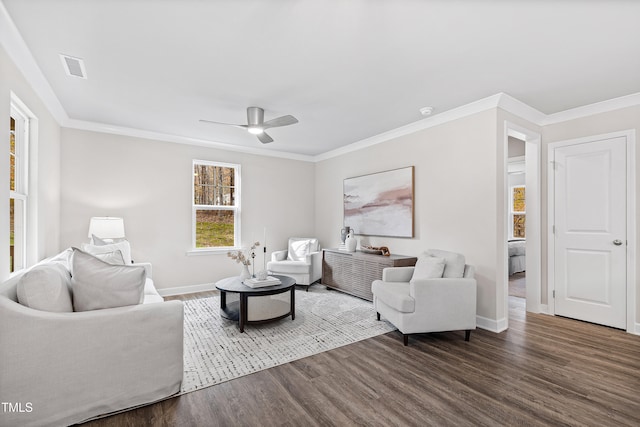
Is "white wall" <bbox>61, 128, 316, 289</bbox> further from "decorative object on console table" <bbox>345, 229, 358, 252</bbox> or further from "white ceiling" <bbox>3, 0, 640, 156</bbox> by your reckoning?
"decorative object on console table" <bbox>345, 229, 358, 252</bbox>

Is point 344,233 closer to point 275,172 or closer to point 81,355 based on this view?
point 275,172

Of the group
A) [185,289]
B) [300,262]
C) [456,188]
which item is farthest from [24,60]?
[456,188]

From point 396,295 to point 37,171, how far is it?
3.86 m

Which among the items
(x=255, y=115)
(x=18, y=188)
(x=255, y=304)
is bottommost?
(x=255, y=304)

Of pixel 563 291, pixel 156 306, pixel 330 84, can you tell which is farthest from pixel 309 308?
pixel 563 291

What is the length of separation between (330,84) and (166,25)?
150 cm

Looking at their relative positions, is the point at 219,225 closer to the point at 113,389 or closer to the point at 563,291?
the point at 113,389

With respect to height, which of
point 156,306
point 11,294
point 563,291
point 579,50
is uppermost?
point 579,50

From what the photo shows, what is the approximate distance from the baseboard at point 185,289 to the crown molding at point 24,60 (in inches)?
110

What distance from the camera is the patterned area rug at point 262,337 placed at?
2.51 metres

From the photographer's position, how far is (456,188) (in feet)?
12.5

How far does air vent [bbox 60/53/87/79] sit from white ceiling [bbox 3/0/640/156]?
6cm

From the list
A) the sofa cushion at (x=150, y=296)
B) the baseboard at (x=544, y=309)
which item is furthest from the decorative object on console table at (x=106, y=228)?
the baseboard at (x=544, y=309)

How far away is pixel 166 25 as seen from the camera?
215 cm
